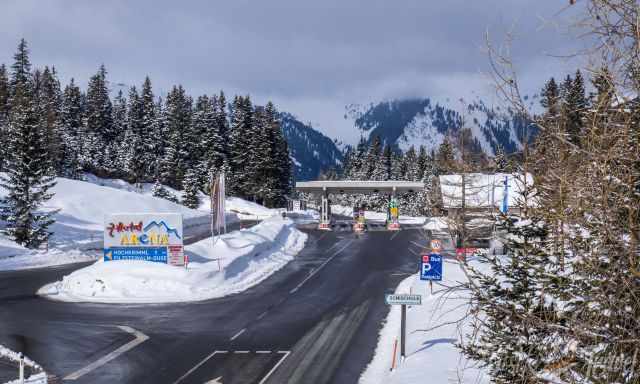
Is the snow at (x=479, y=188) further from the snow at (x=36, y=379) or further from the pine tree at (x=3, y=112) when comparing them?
the pine tree at (x=3, y=112)

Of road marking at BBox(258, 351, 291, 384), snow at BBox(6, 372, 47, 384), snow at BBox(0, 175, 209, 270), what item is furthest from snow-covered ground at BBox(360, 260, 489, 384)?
snow at BBox(0, 175, 209, 270)

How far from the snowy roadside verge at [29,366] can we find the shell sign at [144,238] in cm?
1312

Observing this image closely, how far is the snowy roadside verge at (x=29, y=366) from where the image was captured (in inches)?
523

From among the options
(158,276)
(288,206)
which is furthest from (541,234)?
(288,206)

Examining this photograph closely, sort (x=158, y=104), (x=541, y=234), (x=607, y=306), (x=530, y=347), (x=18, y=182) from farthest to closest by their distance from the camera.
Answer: (x=158, y=104)
(x=18, y=182)
(x=541, y=234)
(x=530, y=347)
(x=607, y=306)

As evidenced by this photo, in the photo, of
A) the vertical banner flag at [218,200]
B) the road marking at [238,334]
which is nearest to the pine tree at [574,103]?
the road marking at [238,334]

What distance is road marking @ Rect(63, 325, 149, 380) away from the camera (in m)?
14.7

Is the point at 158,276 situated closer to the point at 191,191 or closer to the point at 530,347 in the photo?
the point at 530,347

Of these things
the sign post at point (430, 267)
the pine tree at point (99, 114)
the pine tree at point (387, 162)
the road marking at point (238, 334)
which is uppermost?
the pine tree at point (99, 114)

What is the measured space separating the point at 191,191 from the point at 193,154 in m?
17.5

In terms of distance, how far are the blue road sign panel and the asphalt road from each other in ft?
11.5

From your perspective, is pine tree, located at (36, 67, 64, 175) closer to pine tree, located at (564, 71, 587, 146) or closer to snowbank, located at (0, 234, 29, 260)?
snowbank, located at (0, 234, 29, 260)

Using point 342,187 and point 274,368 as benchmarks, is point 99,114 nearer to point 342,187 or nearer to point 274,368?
point 342,187

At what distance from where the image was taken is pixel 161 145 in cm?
10519
